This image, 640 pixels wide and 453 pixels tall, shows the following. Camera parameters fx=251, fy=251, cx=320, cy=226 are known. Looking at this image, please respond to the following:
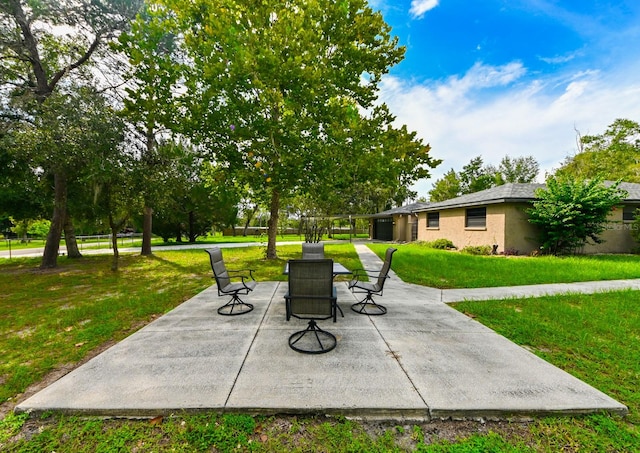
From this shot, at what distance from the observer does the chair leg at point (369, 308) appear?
4.77 meters

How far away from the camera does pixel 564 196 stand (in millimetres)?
12109

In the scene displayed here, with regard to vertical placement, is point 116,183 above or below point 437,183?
below

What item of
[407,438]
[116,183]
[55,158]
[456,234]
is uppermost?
[55,158]

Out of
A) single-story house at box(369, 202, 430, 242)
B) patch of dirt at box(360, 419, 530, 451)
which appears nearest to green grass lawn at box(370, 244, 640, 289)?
patch of dirt at box(360, 419, 530, 451)

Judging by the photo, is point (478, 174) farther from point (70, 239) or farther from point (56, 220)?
point (70, 239)

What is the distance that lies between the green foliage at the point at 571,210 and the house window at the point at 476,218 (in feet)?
7.03

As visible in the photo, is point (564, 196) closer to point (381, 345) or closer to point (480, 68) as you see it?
point (480, 68)

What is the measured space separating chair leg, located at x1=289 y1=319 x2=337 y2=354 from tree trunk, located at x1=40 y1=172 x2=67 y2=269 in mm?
11601

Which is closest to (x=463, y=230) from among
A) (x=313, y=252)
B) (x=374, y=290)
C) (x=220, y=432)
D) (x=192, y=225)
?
(x=313, y=252)

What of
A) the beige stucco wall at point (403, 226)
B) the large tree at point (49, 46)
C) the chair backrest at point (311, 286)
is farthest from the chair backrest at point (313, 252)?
the beige stucco wall at point (403, 226)

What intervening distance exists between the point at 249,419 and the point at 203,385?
27.9 inches

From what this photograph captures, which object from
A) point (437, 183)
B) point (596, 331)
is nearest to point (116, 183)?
point (596, 331)

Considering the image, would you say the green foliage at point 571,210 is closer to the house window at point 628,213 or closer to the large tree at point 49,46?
the house window at point 628,213

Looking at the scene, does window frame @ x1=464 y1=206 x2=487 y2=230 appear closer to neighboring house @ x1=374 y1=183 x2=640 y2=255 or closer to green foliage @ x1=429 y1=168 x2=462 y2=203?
neighboring house @ x1=374 y1=183 x2=640 y2=255
